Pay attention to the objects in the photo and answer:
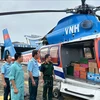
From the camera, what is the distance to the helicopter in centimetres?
597

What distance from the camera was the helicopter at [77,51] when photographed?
597 centimetres

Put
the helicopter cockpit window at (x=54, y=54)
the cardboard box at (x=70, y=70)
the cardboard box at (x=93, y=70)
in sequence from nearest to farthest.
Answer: the cardboard box at (x=93, y=70)
the cardboard box at (x=70, y=70)
the helicopter cockpit window at (x=54, y=54)

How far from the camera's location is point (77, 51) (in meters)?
7.96

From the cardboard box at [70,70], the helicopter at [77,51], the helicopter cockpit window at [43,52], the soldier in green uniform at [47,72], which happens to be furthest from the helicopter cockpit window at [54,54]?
the soldier in green uniform at [47,72]

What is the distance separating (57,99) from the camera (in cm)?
727

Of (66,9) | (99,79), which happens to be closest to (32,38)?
(66,9)

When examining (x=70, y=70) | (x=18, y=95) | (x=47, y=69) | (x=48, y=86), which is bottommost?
(x=48, y=86)

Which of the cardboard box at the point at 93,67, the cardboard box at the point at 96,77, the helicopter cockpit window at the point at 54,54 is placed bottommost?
the cardboard box at the point at 96,77

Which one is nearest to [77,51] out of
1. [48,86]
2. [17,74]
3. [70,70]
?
[70,70]

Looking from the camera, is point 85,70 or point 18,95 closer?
point 18,95

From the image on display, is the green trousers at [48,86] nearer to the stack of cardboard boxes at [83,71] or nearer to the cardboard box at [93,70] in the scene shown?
the stack of cardboard boxes at [83,71]

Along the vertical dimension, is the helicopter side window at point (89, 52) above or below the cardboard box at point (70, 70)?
above

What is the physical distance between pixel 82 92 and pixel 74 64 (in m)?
1.20

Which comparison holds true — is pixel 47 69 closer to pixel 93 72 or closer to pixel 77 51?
pixel 93 72
